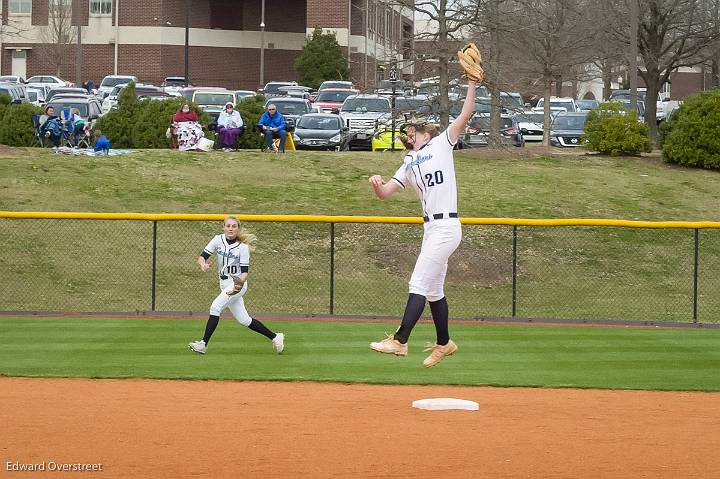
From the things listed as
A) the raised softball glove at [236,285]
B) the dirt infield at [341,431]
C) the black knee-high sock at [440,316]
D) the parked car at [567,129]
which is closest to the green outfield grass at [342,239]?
the raised softball glove at [236,285]

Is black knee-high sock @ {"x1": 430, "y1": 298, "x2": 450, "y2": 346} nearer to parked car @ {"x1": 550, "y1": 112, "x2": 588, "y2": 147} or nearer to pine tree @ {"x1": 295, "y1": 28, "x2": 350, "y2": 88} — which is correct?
parked car @ {"x1": 550, "y1": 112, "x2": 588, "y2": 147}

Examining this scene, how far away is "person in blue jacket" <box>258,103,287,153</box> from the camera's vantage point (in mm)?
30984

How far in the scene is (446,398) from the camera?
435 inches

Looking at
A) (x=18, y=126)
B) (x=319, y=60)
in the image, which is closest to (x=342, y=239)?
(x=18, y=126)

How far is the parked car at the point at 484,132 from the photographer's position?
1396 inches

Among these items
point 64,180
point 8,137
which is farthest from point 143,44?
point 64,180

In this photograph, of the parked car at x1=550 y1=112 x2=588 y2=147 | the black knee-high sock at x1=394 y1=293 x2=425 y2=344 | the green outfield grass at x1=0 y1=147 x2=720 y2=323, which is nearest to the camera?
the black knee-high sock at x1=394 y1=293 x2=425 y2=344

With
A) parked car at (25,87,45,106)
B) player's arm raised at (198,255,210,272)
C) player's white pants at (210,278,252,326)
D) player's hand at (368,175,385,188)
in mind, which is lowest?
player's white pants at (210,278,252,326)

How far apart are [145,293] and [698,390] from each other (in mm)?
11536

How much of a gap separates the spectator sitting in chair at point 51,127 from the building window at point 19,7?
49.8 m

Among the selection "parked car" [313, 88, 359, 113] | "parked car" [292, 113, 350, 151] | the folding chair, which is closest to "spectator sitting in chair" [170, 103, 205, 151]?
the folding chair

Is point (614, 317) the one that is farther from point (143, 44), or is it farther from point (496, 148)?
point (143, 44)

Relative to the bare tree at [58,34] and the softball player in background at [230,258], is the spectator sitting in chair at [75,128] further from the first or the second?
the bare tree at [58,34]

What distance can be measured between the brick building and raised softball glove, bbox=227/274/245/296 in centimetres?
5973
